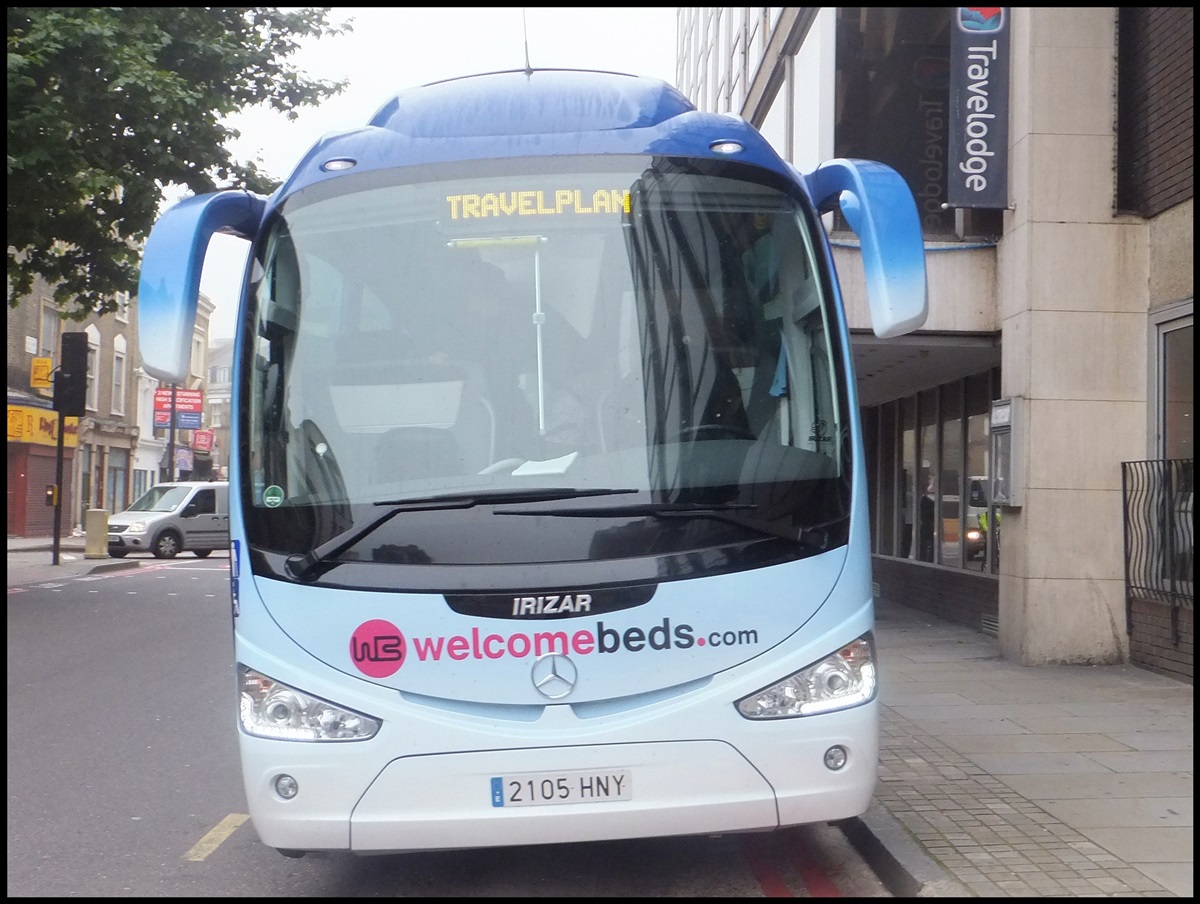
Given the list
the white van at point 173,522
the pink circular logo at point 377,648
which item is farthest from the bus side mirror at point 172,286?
the white van at point 173,522

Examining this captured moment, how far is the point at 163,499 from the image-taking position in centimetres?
2981

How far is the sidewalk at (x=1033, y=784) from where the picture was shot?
470 cm

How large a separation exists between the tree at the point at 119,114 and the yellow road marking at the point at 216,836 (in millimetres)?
9891

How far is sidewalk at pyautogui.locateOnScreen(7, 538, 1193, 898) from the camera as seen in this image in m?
4.71

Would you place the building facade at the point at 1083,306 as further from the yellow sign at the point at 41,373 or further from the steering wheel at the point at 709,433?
the yellow sign at the point at 41,373

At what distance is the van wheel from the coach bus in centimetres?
2543

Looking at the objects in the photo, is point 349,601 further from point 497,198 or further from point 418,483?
point 497,198

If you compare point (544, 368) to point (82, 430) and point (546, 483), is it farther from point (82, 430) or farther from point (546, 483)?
point (82, 430)

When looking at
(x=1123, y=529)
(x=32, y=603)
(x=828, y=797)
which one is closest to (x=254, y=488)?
(x=828, y=797)

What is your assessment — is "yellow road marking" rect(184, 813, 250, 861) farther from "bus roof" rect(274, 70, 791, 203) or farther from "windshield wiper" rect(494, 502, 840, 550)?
"bus roof" rect(274, 70, 791, 203)

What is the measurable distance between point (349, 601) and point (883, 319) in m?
2.10

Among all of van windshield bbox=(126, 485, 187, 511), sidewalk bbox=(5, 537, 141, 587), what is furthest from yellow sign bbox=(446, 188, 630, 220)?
van windshield bbox=(126, 485, 187, 511)

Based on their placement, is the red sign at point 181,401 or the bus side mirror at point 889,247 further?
the red sign at point 181,401

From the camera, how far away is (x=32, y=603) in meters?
16.9
